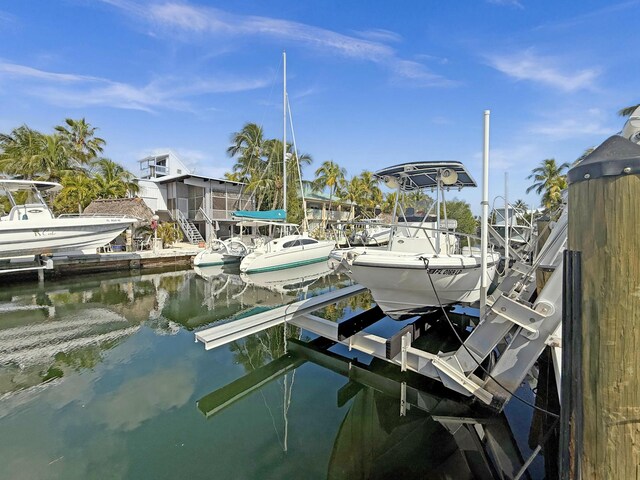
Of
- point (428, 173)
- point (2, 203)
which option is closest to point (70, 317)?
point (428, 173)

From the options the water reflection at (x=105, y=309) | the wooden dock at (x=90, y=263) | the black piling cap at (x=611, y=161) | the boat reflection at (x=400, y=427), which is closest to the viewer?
the black piling cap at (x=611, y=161)

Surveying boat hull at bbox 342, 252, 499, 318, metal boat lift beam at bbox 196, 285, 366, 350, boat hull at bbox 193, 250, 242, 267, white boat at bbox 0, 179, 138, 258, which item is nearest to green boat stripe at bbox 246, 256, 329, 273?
boat hull at bbox 193, 250, 242, 267

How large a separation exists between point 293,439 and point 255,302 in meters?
7.01

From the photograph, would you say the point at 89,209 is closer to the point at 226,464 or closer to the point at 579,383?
the point at 226,464

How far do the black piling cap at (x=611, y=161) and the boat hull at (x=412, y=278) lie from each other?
3403 millimetres

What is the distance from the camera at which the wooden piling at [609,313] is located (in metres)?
1.44

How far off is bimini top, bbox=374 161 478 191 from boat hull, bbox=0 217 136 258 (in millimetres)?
13382

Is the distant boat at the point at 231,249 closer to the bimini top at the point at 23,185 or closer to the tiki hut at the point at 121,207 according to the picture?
the tiki hut at the point at 121,207

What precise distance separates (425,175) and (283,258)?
423 inches

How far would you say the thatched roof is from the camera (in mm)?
19953

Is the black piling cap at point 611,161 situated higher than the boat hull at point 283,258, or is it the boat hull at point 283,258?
the black piling cap at point 611,161

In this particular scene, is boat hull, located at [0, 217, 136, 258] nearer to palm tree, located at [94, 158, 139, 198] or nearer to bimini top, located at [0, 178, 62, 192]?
bimini top, located at [0, 178, 62, 192]

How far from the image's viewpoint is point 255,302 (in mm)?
10727

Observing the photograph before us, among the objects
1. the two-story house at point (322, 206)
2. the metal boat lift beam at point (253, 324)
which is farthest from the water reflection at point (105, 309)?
the two-story house at point (322, 206)
